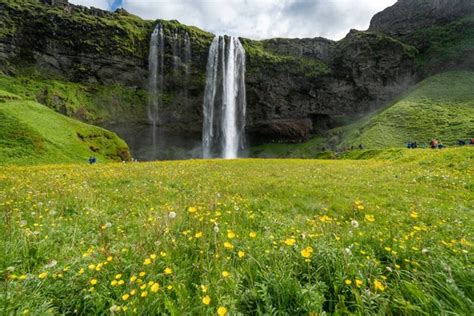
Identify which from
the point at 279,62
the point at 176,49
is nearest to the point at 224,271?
the point at 176,49

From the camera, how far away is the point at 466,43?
80875 mm

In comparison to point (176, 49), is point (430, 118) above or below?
below

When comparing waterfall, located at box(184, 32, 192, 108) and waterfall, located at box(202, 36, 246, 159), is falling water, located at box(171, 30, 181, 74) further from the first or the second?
waterfall, located at box(202, 36, 246, 159)

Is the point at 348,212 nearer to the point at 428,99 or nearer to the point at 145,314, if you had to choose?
the point at 145,314

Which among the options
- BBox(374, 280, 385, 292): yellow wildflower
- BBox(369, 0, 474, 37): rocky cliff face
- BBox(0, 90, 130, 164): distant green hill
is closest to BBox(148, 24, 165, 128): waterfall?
BBox(0, 90, 130, 164): distant green hill

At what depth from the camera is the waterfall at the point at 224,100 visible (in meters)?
80.4

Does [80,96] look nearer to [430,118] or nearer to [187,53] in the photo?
[187,53]

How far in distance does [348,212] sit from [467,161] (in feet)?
46.6

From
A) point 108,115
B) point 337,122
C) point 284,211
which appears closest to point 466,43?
point 337,122

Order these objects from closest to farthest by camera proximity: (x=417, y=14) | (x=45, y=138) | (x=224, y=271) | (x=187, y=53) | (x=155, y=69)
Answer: (x=224, y=271), (x=45, y=138), (x=155, y=69), (x=187, y=53), (x=417, y=14)

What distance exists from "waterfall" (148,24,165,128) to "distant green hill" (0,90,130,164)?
33418mm

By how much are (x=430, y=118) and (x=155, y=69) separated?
81005mm

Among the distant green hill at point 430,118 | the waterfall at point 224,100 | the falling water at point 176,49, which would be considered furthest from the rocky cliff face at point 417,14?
the falling water at point 176,49

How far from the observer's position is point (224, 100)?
80938 millimetres
